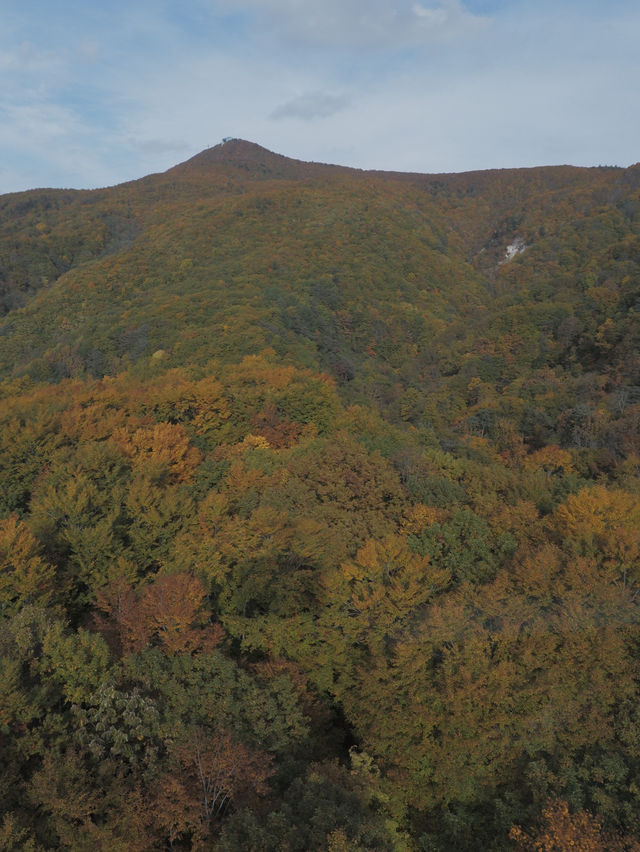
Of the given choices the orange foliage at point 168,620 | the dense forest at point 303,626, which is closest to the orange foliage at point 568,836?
the dense forest at point 303,626

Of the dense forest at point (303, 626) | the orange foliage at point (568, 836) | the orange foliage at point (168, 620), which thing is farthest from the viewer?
the orange foliage at point (168, 620)

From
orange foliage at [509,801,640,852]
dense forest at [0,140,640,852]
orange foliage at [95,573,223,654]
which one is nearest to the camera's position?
orange foliage at [509,801,640,852]

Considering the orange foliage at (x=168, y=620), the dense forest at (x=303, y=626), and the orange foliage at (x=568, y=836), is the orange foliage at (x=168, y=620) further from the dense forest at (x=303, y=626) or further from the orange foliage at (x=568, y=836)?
the orange foliage at (x=568, y=836)

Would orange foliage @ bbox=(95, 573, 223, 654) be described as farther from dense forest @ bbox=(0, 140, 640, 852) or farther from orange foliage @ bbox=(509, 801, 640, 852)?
orange foliage @ bbox=(509, 801, 640, 852)

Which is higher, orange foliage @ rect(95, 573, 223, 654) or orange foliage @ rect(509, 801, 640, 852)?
orange foliage @ rect(95, 573, 223, 654)

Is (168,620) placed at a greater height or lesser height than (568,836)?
greater

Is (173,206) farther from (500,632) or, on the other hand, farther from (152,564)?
(500,632)

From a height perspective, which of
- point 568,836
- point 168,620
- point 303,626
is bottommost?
point 568,836

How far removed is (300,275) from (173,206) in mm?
67199

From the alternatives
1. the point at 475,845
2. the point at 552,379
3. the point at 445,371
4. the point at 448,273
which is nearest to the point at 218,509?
the point at 475,845

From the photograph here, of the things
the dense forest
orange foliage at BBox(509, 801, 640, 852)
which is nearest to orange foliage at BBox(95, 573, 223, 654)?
the dense forest

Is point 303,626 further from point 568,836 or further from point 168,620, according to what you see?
point 568,836

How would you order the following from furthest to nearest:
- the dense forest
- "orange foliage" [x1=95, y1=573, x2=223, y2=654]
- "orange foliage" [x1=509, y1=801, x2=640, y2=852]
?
"orange foliage" [x1=95, y1=573, x2=223, y2=654], the dense forest, "orange foliage" [x1=509, y1=801, x2=640, y2=852]

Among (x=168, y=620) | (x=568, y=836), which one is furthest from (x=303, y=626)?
(x=568, y=836)
